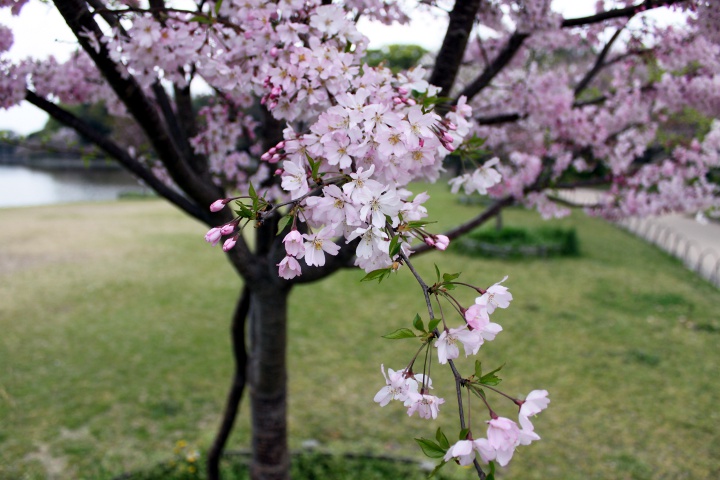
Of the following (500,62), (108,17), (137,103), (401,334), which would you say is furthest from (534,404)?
(500,62)

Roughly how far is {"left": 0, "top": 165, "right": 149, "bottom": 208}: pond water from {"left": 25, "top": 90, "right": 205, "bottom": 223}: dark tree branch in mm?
18155

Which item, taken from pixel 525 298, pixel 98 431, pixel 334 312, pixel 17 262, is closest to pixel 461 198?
pixel 525 298

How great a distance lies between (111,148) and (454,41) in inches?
61.2

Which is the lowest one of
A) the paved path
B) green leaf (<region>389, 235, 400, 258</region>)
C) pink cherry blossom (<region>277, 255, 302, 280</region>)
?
the paved path

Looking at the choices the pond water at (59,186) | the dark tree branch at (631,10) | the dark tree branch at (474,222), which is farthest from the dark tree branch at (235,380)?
the pond water at (59,186)

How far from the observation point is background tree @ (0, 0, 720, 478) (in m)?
1.05

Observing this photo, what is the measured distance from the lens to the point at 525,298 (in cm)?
782

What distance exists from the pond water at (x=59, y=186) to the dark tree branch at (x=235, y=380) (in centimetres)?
1762

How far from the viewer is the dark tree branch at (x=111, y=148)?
216 centimetres

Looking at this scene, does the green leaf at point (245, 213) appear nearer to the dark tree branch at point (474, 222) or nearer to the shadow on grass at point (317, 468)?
the dark tree branch at point (474, 222)

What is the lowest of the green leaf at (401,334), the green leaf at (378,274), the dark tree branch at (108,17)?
the green leaf at (401,334)

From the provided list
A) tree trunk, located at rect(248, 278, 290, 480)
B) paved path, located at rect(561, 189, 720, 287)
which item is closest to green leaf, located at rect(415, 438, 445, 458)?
tree trunk, located at rect(248, 278, 290, 480)

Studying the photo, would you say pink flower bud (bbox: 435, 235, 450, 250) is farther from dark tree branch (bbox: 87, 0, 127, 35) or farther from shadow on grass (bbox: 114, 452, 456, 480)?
shadow on grass (bbox: 114, 452, 456, 480)

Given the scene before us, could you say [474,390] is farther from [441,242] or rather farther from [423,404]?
[441,242]
